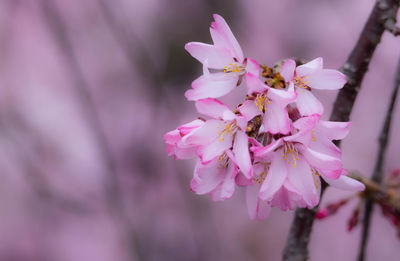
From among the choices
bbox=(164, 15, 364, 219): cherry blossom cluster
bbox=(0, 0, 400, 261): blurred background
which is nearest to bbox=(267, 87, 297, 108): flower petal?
bbox=(164, 15, 364, 219): cherry blossom cluster

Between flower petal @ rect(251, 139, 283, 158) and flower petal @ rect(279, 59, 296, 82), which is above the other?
flower petal @ rect(279, 59, 296, 82)

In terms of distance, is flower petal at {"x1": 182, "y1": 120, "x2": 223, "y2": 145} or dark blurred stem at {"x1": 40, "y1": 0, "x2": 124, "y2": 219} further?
dark blurred stem at {"x1": 40, "y1": 0, "x2": 124, "y2": 219}

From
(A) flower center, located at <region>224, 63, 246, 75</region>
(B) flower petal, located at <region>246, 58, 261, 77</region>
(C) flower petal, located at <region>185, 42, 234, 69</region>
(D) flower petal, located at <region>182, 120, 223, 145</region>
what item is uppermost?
(C) flower petal, located at <region>185, 42, 234, 69</region>

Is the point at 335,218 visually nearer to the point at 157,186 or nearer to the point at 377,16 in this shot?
the point at 157,186

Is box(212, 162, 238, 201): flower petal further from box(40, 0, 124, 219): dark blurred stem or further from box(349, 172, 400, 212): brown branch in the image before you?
box(40, 0, 124, 219): dark blurred stem

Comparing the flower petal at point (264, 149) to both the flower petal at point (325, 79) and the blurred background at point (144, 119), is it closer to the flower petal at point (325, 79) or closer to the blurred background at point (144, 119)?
the flower petal at point (325, 79)

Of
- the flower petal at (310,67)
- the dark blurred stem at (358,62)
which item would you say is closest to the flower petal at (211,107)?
the flower petal at (310,67)

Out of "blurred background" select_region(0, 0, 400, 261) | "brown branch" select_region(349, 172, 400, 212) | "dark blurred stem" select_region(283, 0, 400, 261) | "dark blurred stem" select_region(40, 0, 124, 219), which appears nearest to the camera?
"dark blurred stem" select_region(283, 0, 400, 261)
